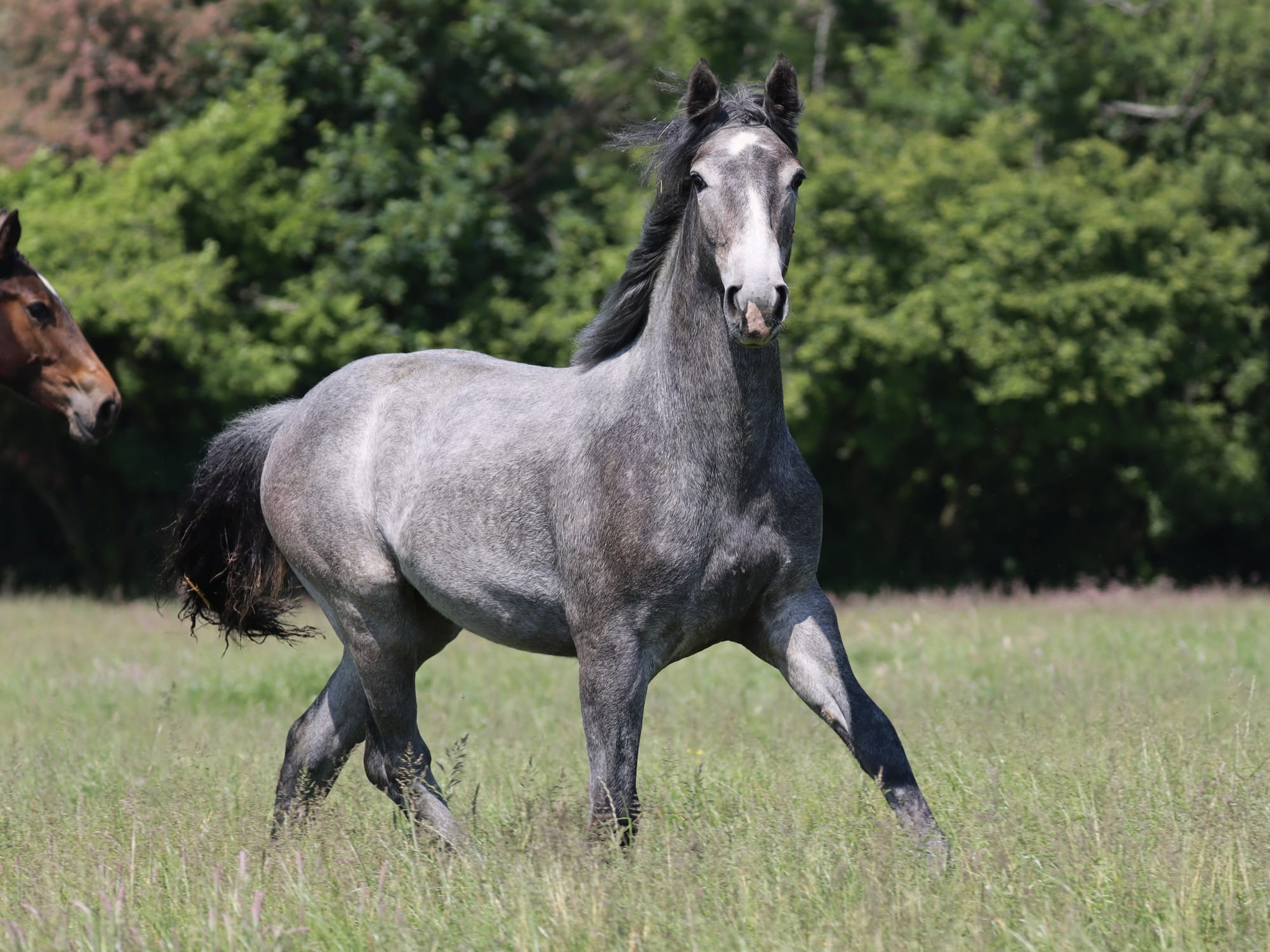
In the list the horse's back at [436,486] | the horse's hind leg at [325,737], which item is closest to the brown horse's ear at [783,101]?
the horse's back at [436,486]

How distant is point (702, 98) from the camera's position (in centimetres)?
462

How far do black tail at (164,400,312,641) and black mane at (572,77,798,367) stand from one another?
75.7 inches

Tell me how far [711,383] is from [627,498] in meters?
0.46

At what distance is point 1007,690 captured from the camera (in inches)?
360

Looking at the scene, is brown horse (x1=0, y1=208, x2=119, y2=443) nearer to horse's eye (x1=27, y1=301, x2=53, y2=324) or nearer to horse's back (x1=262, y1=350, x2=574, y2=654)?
horse's eye (x1=27, y1=301, x2=53, y2=324)

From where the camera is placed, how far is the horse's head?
4.07 metres

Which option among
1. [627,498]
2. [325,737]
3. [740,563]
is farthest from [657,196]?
[325,737]

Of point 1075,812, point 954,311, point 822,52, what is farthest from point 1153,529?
point 1075,812

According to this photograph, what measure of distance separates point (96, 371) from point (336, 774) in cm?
237

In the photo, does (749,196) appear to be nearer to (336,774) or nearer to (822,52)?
(336,774)

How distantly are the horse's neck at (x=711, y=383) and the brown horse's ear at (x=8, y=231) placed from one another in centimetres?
335

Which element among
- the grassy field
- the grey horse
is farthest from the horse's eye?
the grassy field

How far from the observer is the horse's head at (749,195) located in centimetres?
407

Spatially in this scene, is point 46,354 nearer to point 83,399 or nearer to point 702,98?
point 83,399
